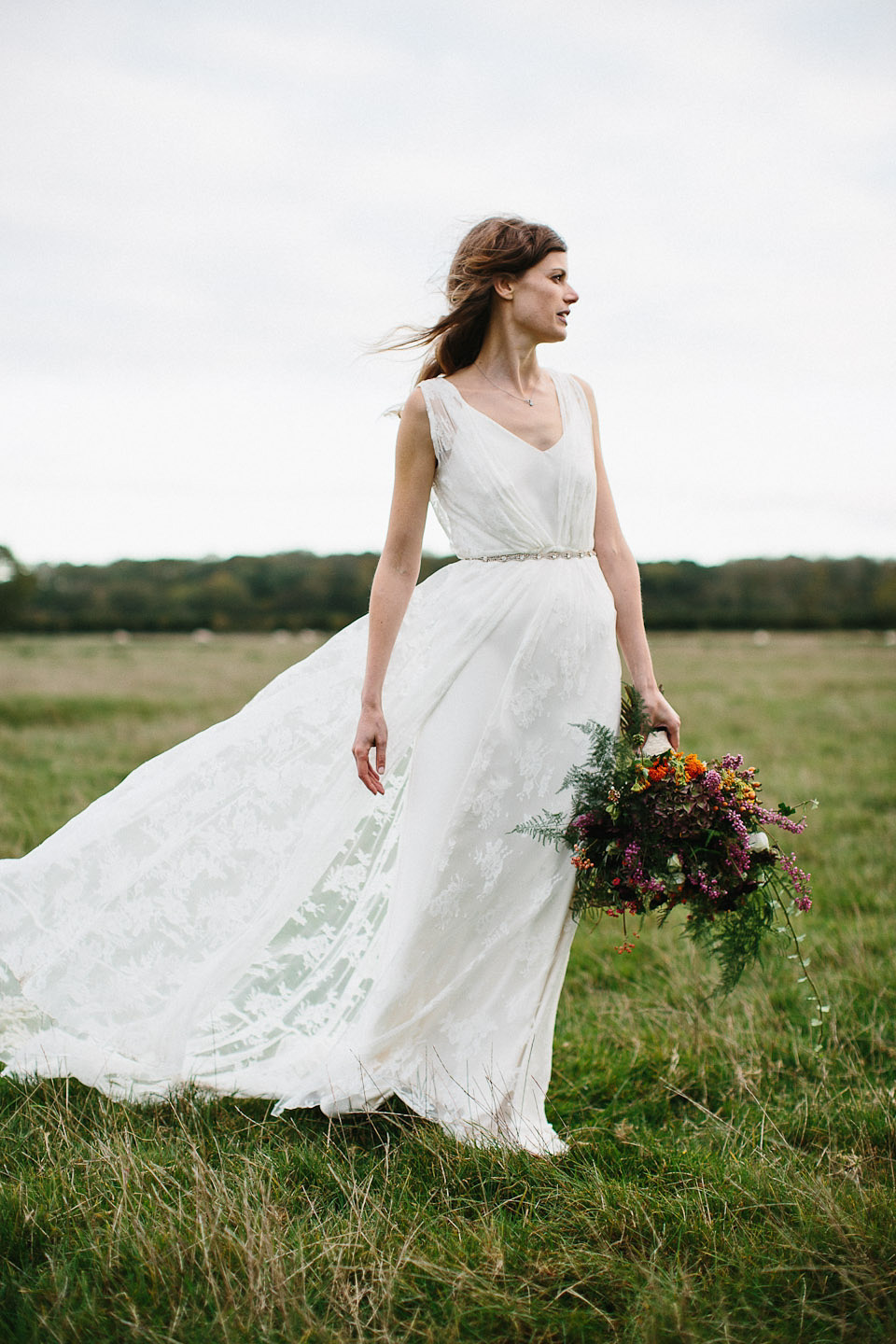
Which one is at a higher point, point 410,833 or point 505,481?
point 505,481

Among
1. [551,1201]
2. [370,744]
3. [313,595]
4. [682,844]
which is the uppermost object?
[313,595]

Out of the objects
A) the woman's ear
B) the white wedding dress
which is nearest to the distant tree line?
the white wedding dress

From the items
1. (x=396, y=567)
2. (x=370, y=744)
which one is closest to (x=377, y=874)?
(x=370, y=744)

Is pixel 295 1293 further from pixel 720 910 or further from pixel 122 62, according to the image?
pixel 122 62

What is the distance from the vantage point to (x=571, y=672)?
3.27m

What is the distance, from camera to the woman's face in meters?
3.33

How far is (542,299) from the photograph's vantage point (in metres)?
3.33

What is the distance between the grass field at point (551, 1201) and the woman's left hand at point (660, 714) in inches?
53.9

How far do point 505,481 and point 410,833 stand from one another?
133 cm

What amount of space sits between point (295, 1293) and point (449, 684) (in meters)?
1.90

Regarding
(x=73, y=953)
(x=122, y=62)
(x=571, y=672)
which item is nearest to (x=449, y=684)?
(x=571, y=672)

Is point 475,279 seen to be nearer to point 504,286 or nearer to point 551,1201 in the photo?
point 504,286

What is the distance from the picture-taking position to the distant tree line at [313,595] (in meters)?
43.5

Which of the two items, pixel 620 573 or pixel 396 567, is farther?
pixel 620 573
